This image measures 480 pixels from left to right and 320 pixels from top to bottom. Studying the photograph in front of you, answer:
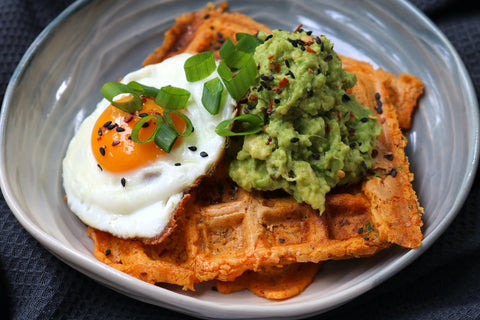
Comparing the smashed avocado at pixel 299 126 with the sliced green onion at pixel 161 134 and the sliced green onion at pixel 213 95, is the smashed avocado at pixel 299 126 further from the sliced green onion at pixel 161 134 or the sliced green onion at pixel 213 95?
the sliced green onion at pixel 161 134

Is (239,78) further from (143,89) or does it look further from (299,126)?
(143,89)

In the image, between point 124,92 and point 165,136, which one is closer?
point 165,136

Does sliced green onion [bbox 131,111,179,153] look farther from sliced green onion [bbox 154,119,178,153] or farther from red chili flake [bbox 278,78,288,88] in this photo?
red chili flake [bbox 278,78,288,88]

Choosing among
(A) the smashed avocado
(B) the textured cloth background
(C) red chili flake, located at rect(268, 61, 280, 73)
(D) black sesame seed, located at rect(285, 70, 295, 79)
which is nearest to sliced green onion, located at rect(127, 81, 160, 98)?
(A) the smashed avocado

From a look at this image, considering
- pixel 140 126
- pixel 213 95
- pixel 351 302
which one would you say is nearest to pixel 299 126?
pixel 213 95

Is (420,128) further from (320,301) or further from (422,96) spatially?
A: (320,301)

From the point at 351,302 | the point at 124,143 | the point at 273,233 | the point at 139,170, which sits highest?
the point at 124,143

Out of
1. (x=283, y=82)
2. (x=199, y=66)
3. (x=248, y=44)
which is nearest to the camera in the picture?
(x=283, y=82)
